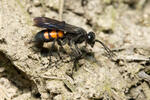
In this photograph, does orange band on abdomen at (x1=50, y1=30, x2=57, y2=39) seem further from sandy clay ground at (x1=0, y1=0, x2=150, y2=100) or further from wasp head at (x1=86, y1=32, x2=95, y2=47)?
wasp head at (x1=86, y1=32, x2=95, y2=47)

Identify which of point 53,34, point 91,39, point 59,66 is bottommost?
point 59,66

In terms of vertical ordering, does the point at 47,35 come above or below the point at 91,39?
above

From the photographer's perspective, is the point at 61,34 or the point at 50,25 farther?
the point at 61,34

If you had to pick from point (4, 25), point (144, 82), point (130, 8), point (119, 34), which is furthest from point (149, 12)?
point (4, 25)

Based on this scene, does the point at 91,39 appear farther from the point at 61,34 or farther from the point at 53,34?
the point at 53,34

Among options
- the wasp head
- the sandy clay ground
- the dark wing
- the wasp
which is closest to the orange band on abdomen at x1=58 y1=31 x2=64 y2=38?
the wasp

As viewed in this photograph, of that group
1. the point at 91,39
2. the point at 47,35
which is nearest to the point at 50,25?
the point at 47,35

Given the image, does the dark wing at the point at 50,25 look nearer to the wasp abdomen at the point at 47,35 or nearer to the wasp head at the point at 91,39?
the wasp abdomen at the point at 47,35

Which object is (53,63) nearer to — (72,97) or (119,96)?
(72,97)
